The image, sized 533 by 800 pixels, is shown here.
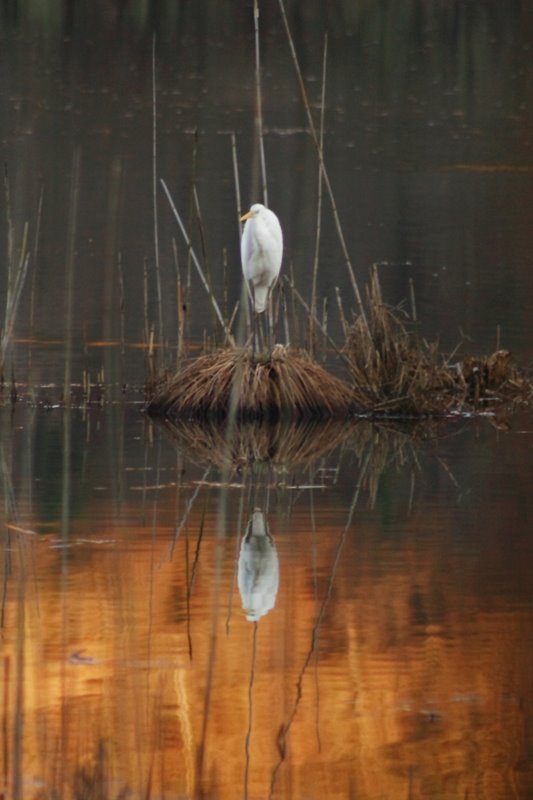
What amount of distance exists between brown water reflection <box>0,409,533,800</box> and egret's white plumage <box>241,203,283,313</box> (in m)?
1.84

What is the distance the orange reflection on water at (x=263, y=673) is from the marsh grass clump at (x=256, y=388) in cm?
310

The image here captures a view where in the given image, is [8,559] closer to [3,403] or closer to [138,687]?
[138,687]

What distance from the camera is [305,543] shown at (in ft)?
22.7

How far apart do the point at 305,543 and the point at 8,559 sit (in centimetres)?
95

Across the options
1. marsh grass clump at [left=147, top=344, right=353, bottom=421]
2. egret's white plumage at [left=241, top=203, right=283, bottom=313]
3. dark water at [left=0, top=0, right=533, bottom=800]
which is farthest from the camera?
egret's white plumage at [left=241, top=203, right=283, bottom=313]

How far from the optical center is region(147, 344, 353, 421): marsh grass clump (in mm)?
10070

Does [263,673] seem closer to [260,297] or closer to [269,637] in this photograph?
[269,637]

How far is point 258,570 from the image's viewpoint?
6461 mm

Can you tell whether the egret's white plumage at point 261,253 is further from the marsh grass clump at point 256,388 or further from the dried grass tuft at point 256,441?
the dried grass tuft at point 256,441

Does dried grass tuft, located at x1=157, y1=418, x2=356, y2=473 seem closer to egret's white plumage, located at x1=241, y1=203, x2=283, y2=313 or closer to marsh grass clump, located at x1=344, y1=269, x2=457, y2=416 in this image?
marsh grass clump, located at x1=344, y1=269, x2=457, y2=416

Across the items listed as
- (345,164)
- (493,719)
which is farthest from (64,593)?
(345,164)

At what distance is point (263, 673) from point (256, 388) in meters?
4.95

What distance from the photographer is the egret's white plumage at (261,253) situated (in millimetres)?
10211

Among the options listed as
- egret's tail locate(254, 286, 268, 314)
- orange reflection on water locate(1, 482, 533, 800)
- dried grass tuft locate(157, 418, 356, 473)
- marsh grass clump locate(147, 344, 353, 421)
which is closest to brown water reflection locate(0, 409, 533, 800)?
orange reflection on water locate(1, 482, 533, 800)
